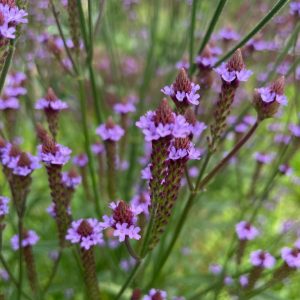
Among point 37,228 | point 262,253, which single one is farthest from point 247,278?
point 37,228

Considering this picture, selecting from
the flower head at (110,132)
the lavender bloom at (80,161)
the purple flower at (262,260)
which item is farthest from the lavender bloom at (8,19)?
the purple flower at (262,260)

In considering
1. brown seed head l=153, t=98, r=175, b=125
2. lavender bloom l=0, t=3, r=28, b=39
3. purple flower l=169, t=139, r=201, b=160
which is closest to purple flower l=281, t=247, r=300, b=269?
purple flower l=169, t=139, r=201, b=160

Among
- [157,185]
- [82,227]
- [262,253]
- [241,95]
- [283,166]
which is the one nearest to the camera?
[157,185]

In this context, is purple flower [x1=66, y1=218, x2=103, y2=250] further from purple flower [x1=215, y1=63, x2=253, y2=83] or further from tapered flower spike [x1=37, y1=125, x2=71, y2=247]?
purple flower [x1=215, y1=63, x2=253, y2=83]

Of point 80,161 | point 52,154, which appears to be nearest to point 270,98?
point 52,154

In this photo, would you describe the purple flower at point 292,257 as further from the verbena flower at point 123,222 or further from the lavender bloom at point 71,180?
the lavender bloom at point 71,180

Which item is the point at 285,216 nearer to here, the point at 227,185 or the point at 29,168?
the point at 227,185
